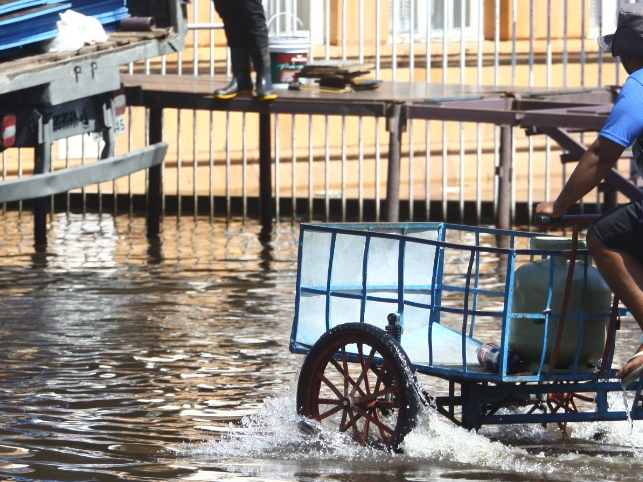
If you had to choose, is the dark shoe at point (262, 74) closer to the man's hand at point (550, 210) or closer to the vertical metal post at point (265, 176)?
the vertical metal post at point (265, 176)

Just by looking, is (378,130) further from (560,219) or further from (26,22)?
(560,219)

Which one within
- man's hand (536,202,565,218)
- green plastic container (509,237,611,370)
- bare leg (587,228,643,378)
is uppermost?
man's hand (536,202,565,218)

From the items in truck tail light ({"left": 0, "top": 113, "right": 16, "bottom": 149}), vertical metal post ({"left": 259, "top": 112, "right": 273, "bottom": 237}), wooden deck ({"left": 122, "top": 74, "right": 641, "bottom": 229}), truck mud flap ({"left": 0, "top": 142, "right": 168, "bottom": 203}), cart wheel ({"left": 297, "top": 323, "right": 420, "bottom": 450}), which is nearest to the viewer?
cart wheel ({"left": 297, "top": 323, "right": 420, "bottom": 450})

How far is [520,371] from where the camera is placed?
5.98m

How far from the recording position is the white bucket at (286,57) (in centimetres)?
1295

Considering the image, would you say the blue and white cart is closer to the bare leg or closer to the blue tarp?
the bare leg

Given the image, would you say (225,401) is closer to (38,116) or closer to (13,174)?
(38,116)

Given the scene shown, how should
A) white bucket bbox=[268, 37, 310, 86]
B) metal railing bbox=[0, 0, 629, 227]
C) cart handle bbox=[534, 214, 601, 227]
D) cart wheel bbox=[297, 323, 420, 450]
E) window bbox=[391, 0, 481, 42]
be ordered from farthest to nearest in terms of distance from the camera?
1. window bbox=[391, 0, 481, 42]
2. metal railing bbox=[0, 0, 629, 227]
3. white bucket bbox=[268, 37, 310, 86]
4. cart wheel bbox=[297, 323, 420, 450]
5. cart handle bbox=[534, 214, 601, 227]

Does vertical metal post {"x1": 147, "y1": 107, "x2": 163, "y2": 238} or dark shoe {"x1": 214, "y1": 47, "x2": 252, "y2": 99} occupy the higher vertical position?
dark shoe {"x1": 214, "y1": 47, "x2": 252, "y2": 99}

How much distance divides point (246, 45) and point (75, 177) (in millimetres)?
2937

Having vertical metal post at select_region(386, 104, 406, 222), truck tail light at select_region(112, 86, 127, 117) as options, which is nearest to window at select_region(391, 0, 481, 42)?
vertical metal post at select_region(386, 104, 406, 222)

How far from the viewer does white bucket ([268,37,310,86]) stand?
13.0 m

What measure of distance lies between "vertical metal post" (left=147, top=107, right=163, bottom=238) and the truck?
206 cm

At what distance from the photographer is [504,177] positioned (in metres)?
12.9
